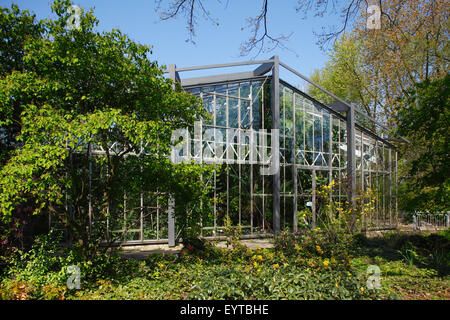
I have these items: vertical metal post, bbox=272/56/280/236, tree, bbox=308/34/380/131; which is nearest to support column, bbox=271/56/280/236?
vertical metal post, bbox=272/56/280/236

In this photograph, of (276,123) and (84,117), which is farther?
(276,123)

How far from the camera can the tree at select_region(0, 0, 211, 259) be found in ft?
15.7

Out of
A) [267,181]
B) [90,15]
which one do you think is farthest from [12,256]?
[267,181]

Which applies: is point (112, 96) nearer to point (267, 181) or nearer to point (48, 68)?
point (48, 68)

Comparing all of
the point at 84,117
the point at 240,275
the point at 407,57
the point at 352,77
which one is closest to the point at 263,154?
the point at 240,275

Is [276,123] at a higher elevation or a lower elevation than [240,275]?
higher

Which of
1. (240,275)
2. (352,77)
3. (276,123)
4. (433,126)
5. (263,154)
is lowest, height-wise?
(240,275)

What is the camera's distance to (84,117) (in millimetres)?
4914

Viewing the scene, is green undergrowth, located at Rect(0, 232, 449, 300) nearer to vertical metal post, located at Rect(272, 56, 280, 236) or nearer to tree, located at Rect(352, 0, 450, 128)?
vertical metal post, located at Rect(272, 56, 280, 236)

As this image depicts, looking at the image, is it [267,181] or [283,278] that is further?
[267,181]

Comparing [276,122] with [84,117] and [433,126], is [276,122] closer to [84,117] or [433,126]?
[433,126]

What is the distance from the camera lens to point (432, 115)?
7742 millimetres

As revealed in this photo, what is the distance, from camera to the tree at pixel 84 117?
4.78 metres
